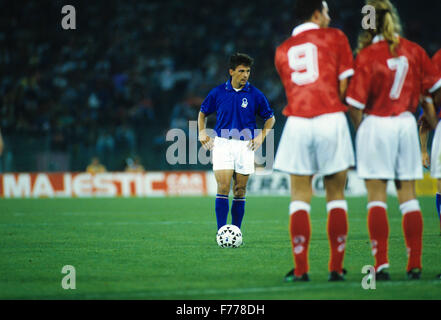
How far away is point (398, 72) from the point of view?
6207mm

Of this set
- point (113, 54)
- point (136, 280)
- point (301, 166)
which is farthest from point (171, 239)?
point (113, 54)

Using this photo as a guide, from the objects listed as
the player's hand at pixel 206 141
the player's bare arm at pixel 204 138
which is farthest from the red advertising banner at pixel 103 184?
the player's hand at pixel 206 141

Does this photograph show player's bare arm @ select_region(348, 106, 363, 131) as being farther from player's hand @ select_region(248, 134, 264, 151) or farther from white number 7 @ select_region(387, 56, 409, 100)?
player's hand @ select_region(248, 134, 264, 151)

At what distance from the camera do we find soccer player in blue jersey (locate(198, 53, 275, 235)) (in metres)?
9.44

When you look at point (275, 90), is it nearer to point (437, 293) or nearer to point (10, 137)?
point (10, 137)

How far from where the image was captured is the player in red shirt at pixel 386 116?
6.18 m

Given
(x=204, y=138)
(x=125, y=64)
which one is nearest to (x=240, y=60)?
(x=204, y=138)

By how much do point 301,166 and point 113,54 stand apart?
69.7ft

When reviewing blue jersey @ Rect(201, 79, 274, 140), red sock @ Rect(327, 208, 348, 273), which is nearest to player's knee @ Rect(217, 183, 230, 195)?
blue jersey @ Rect(201, 79, 274, 140)

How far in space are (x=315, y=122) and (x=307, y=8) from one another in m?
0.98

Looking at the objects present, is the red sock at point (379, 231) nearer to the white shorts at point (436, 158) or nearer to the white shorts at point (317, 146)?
the white shorts at point (317, 146)

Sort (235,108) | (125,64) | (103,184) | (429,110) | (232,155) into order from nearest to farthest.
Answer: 1. (429,110)
2. (232,155)
3. (235,108)
4. (103,184)
5. (125,64)

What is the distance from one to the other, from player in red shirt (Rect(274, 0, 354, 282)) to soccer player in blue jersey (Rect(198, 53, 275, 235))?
10.2ft

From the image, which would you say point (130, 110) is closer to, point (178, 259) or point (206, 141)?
point (206, 141)
